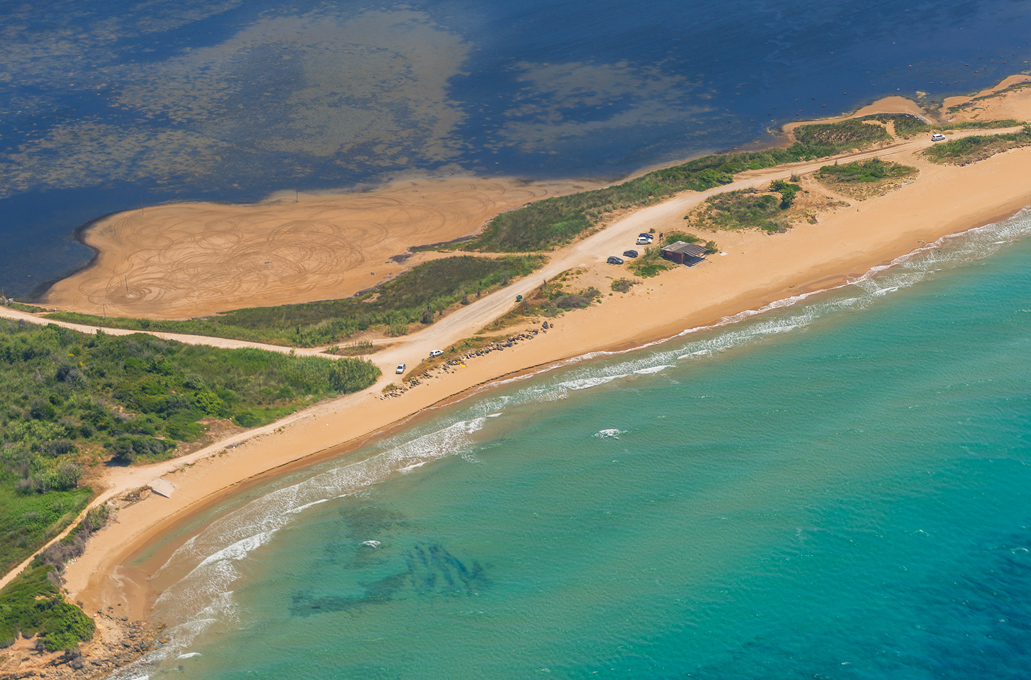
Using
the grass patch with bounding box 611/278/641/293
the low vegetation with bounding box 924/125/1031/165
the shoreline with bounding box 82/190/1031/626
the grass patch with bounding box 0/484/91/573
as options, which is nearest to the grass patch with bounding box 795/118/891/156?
the low vegetation with bounding box 924/125/1031/165

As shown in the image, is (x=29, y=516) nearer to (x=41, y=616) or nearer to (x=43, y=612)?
(x=43, y=612)

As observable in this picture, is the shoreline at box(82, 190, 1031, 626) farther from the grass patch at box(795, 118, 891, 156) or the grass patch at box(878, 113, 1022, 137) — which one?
the grass patch at box(795, 118, 891, 156)

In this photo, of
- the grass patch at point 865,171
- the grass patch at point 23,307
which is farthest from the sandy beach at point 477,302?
the grass patch at point 23,307

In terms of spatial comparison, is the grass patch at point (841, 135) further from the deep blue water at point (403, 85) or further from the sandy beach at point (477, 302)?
the deep blue water at point (403, 85)

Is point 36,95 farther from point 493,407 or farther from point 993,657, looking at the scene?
point 993,657

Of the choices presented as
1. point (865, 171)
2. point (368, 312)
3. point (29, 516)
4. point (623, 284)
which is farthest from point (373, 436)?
point (865, 171)
